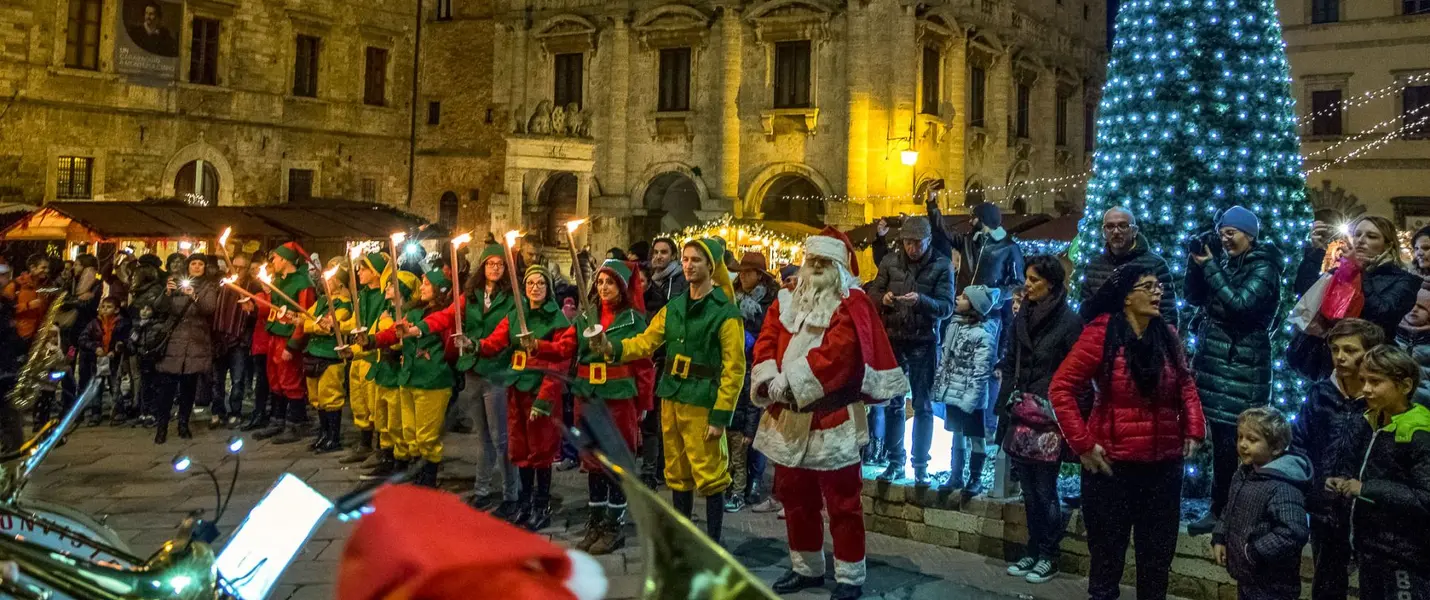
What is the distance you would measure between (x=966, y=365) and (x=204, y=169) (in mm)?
26770

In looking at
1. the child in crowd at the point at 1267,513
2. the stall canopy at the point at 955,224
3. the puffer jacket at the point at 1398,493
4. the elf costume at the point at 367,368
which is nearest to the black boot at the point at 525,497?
the elf costume at the point at 367,368

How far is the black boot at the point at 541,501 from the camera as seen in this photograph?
7.52m

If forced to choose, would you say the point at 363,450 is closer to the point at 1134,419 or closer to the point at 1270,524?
the point at 1134,419

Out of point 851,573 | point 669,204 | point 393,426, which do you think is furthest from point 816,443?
point 669,204

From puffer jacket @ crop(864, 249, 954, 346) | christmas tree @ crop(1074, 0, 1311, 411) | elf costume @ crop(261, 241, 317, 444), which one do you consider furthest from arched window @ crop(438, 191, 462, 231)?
christmas tree @ crop(1074, 0, 1311, 411)

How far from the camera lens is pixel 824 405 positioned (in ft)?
18.7

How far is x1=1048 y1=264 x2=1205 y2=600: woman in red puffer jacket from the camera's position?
5078 millimetres

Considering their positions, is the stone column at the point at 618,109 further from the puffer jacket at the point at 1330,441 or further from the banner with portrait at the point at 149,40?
the puffer jacket at the point at 1330,441

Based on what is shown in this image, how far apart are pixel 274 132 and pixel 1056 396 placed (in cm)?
2858

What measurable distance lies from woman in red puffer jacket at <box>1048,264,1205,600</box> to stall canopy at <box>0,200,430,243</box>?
65.9ft

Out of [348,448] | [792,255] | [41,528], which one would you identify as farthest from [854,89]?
[41,528]

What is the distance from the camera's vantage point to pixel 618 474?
191 cm

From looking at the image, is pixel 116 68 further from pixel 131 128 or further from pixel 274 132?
pixel 274 132

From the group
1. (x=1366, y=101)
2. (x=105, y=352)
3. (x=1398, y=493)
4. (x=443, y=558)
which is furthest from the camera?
(x=1366, y=101)
